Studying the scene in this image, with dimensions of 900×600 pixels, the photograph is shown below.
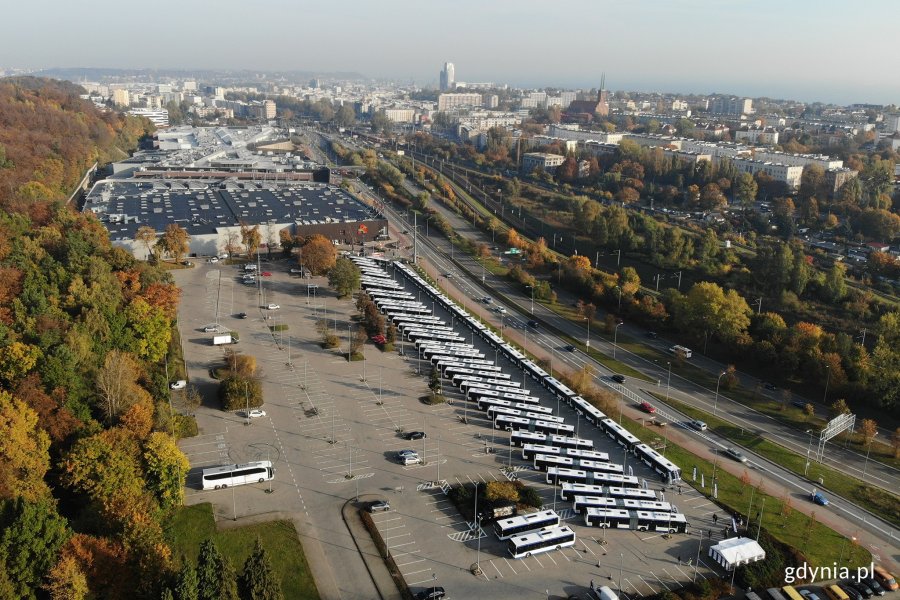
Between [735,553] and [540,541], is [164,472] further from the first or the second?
[735,553]

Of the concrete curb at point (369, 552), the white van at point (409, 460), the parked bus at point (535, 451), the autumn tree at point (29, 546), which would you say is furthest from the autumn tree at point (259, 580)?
the parked bus at point (535, 451)

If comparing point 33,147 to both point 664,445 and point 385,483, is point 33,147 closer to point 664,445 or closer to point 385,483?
point 385,483

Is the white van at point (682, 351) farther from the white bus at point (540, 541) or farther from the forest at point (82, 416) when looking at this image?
the forest at point (82, 416)

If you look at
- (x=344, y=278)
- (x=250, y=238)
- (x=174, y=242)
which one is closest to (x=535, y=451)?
(x=344, y=278)

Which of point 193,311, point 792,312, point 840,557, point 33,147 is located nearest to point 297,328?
point 193,311

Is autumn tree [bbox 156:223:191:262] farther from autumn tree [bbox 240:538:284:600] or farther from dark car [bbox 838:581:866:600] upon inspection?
dark car [bbox 838:581:866:600]

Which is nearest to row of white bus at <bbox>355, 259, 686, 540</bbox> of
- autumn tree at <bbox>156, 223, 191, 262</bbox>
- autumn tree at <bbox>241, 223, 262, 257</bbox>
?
autumn tree at <bbox>241, 223, 262, 257</bbox>
